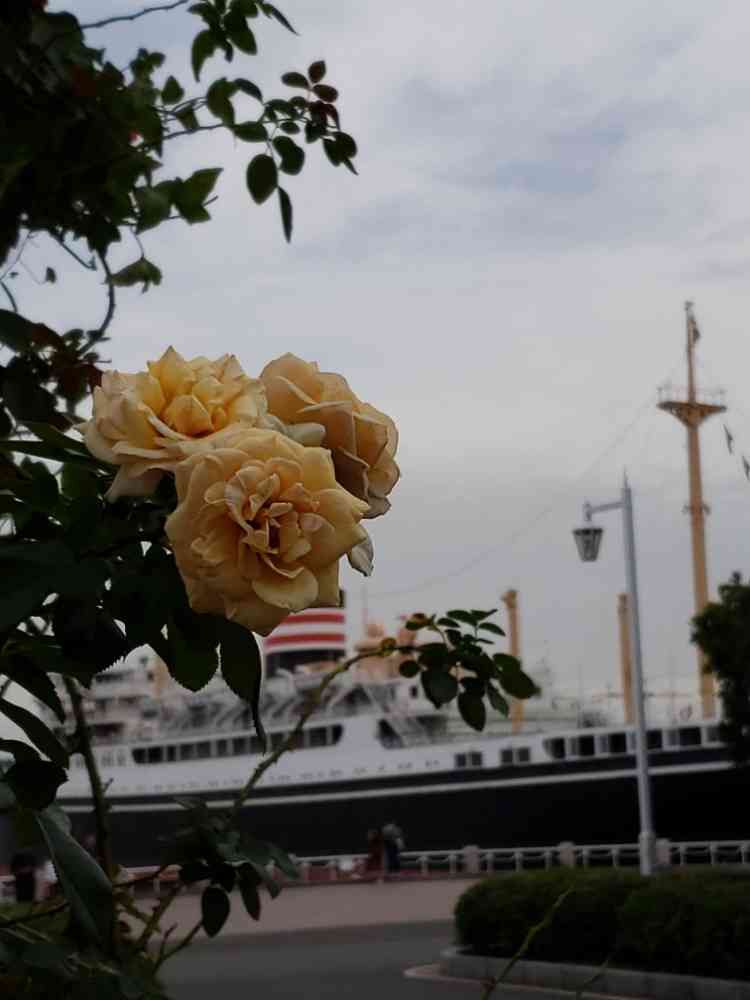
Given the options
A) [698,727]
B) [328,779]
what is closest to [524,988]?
[698,727]

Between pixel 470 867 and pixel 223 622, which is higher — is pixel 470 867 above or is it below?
below

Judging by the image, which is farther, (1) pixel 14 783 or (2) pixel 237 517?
(1) pixel 14 783

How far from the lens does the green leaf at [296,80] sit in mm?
2568

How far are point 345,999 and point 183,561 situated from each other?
40.5ft

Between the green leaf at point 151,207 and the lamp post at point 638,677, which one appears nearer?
the green leaf at point 151,207

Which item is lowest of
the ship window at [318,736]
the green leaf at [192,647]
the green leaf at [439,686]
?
the green leaf at [192,647]

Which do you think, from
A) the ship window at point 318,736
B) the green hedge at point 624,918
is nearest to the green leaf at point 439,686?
the green hedge at point 624,918

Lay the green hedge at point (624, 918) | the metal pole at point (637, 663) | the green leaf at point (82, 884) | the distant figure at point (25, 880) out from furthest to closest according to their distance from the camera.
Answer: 1. the metal pole at point (637, 663)
2. the distant figure at point (25, 880)
3. the green hedge at point (624, 918)
4. the green leaf at point (82, 884)

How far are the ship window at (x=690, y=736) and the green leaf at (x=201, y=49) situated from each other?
34.4 m

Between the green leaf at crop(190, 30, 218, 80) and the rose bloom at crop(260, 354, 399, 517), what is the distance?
1.55 metres

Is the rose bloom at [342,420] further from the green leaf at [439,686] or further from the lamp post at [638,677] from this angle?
the lamp post at [638,677]

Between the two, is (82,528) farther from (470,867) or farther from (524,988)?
(470,867)

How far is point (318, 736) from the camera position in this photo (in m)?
42.4

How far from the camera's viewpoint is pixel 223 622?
1.12 meters
